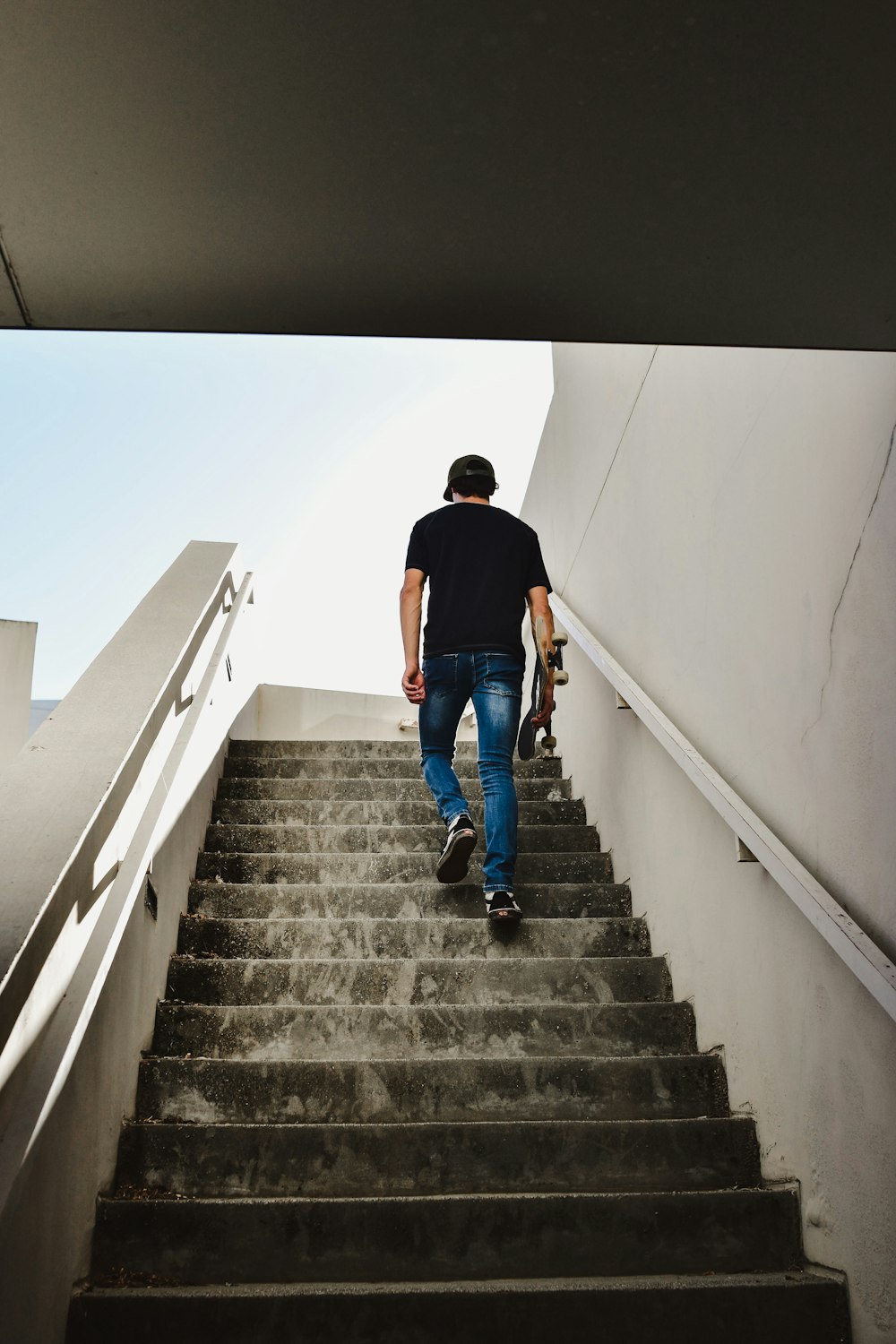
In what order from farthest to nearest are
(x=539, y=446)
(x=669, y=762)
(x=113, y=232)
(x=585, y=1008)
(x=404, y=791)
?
(x=539, y=446), (x=404, y=791), (x=669, y=762), (x=585, y=1008), (x=113, y=232)

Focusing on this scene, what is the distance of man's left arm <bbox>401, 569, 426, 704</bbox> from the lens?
3.67 meters

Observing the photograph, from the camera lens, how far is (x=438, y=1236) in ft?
7.13

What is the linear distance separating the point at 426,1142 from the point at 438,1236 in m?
0.25

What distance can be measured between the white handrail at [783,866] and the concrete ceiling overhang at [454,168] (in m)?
1.04

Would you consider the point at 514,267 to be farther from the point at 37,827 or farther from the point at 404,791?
the point at 404,791

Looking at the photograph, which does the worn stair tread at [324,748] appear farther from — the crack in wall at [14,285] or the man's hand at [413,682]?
the crack in wall at [14,285]

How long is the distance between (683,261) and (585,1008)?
6.65 ft

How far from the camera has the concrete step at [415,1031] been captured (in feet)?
9.14

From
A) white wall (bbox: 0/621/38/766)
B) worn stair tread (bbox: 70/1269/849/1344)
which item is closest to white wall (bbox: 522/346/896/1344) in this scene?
worn stair tread (bbox: 70/1269/849/1344)

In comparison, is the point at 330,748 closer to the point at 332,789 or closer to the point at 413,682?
the point at 332,789

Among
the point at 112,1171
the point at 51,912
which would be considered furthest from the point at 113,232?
the point at 112,1171

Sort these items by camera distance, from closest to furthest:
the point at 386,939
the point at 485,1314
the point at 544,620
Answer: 1. the point at 485,1314
2. the point at 386,939
3. the point at 544,620

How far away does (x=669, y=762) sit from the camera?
3.29 meters

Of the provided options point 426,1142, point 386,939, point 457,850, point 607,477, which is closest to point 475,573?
point 607,477
